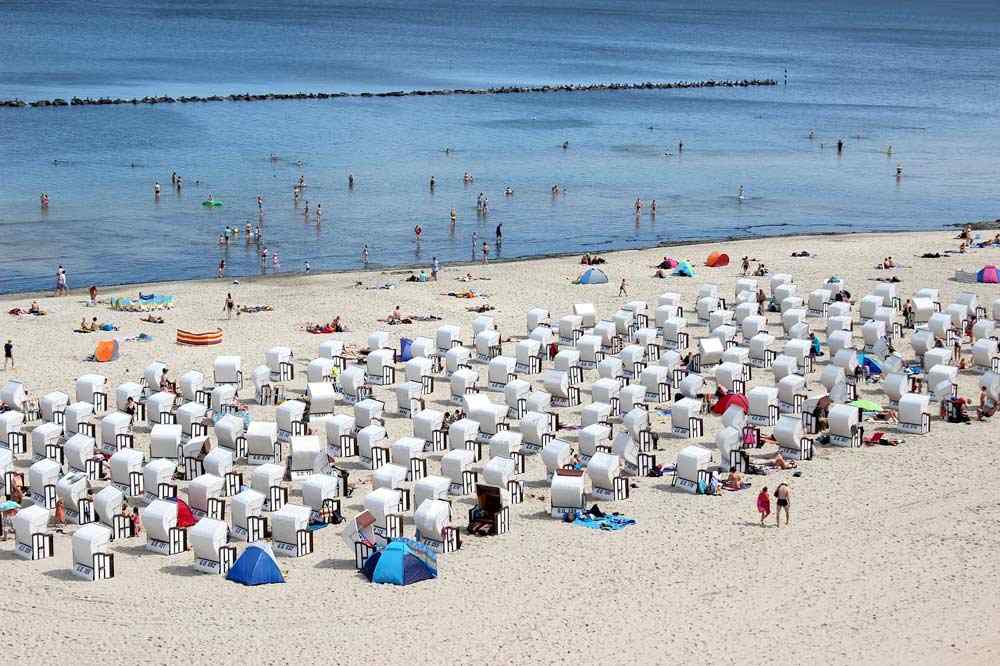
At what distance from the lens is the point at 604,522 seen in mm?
26422

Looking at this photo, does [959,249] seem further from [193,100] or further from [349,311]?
[193,100]

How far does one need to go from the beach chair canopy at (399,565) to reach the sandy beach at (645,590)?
0.38 m

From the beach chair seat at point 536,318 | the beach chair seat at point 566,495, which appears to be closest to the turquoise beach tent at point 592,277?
the beach chair seat at point 536,318

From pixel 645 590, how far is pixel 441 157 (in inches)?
2561

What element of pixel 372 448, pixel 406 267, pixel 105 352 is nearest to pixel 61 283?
pixel 105 352

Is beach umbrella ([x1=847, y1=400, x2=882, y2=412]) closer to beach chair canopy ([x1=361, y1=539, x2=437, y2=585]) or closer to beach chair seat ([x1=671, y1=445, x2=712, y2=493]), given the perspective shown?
beach chair seat ([x1=671, y1=445, x2=712, y2=493])

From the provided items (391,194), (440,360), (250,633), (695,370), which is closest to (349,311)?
(440,360)

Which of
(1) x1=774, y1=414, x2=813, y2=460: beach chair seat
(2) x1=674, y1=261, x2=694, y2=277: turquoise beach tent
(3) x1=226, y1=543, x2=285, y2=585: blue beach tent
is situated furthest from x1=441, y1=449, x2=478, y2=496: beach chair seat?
(2) x1=674, y1=261, x2=694, y2=277: turquoise beach tent

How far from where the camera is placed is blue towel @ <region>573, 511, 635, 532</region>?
2623 centimetres

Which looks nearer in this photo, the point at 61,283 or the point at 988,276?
the point at 988,276

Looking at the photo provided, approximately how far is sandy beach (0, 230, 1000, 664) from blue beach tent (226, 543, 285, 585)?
0.65 ft

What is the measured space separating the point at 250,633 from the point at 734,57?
165 metres

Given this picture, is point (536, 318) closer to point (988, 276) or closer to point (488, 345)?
point (488, 345)

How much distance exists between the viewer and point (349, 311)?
44594mm
